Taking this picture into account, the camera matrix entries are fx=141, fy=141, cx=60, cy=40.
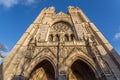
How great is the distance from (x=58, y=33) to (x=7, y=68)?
28.6 feet

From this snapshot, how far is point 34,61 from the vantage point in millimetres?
12867

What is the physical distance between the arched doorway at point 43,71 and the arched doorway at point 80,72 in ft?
6.75

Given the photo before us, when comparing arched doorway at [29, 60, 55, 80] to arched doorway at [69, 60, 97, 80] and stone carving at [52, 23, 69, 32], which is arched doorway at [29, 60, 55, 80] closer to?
arched doorway at [69, 60, 97, 80]

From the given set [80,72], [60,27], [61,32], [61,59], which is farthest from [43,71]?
[60,27]

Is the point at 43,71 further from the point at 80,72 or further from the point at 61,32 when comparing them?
the point at 61,32

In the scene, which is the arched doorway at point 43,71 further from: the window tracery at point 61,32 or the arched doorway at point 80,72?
the window tracery at point 61,32

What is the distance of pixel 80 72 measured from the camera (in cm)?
1438

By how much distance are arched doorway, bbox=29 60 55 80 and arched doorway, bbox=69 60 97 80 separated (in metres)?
2.06

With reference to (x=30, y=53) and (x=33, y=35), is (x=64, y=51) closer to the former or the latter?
(x=30, y=53)

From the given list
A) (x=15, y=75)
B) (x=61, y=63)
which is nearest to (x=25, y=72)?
(x=15, y=75)

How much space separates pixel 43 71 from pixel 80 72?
12.3ft

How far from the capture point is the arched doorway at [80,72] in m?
13.6

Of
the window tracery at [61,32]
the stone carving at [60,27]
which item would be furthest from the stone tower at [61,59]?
the stone carving at [60,27]

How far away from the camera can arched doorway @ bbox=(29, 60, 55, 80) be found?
13727 millimetres
